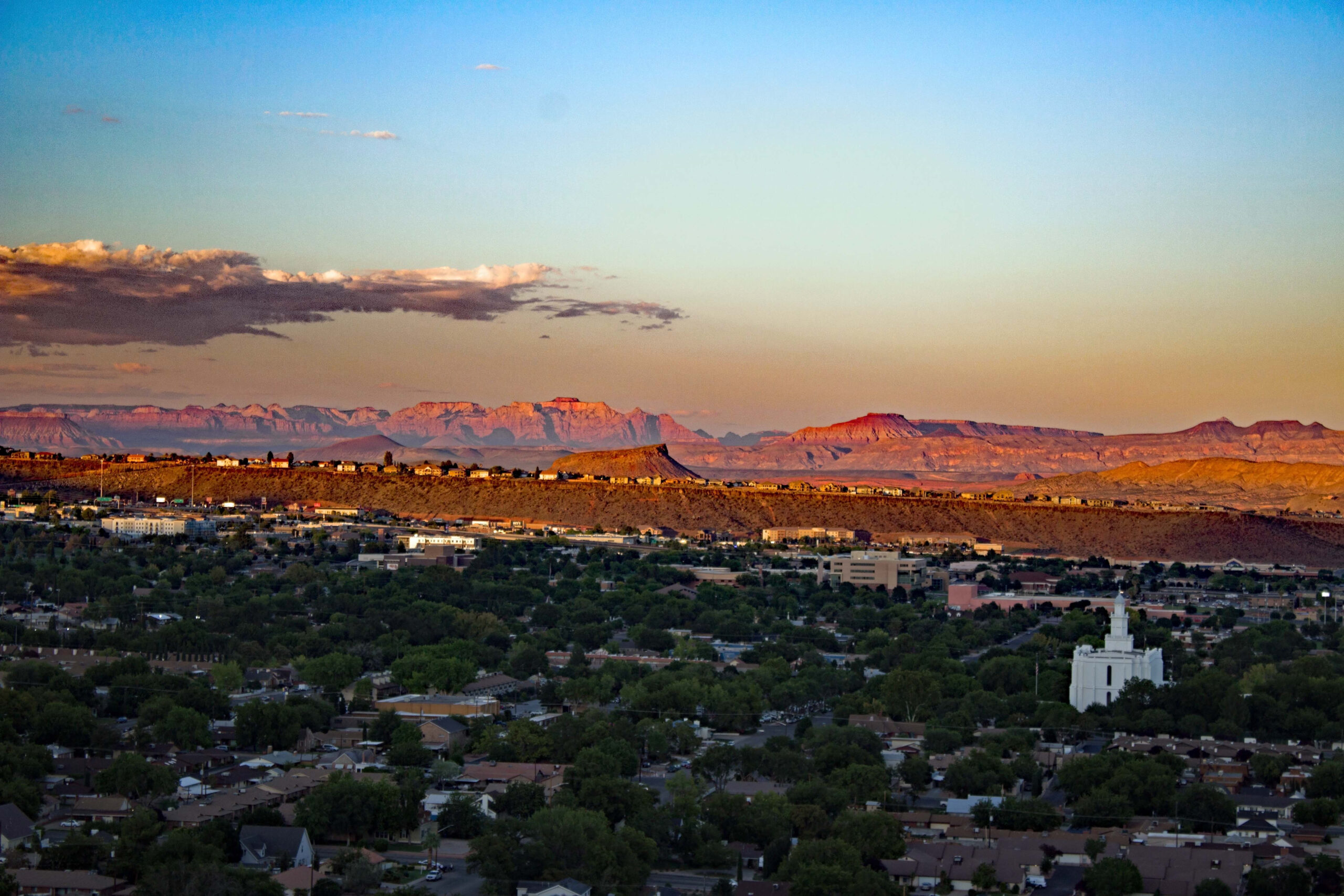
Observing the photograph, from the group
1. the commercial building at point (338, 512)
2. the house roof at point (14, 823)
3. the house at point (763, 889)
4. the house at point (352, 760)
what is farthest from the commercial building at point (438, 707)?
the commercial building at point (338, 512)

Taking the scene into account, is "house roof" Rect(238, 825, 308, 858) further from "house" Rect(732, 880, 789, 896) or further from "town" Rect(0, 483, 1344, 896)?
"house" Rect(732, 880, 789, 896)

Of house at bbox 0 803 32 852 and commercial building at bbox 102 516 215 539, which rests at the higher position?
commercial building at bbox 102 516 215 539

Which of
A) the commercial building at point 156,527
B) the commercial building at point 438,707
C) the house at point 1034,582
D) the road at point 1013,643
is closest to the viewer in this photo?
the commercial building at point 438,707

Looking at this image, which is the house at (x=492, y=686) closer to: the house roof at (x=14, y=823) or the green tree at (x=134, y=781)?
the green tree at (x=134, y=781)

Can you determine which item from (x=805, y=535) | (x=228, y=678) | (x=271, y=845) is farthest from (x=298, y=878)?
(x=805, y=535)

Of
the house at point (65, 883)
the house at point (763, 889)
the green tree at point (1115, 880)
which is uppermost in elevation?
the green tree at point (1115, 880)

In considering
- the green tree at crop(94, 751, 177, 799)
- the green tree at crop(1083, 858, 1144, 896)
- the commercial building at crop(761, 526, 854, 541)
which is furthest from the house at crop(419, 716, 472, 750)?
the commercial building at crop(761, 526, 854, 541)

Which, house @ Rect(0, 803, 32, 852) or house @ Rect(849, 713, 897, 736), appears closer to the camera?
house @ Rect(0, 803, 32, 852)
